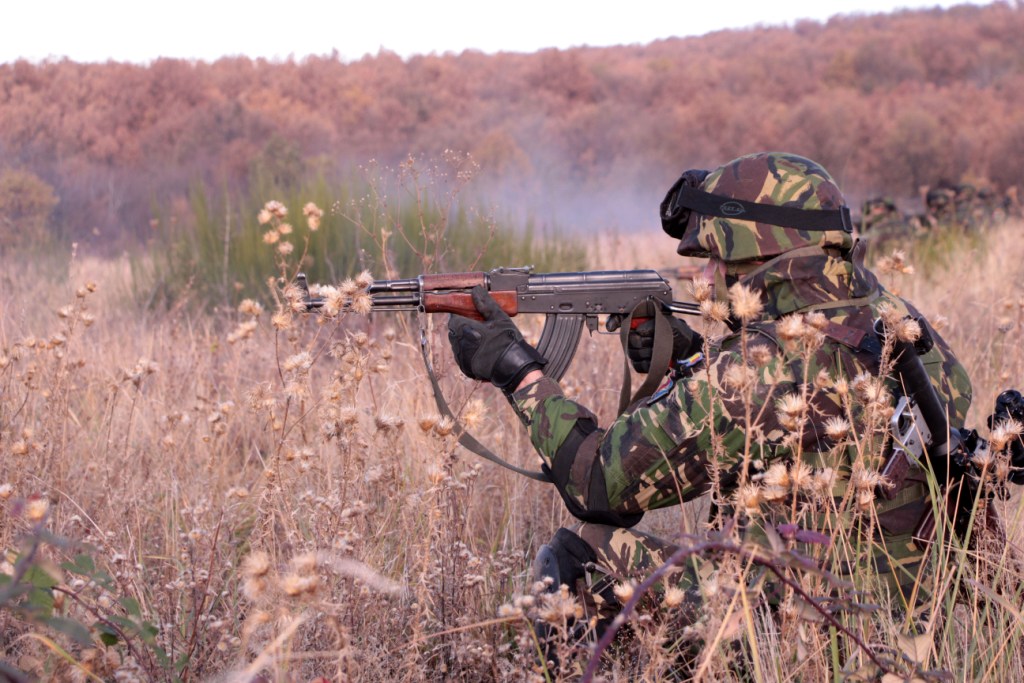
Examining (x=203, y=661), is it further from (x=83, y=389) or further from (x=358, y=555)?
(x=83, y=389)

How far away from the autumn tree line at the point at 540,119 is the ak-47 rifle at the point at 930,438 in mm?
8447

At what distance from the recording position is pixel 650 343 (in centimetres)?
304

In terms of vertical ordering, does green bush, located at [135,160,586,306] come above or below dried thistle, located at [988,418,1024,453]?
above

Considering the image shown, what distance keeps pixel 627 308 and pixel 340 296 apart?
99 centimetres

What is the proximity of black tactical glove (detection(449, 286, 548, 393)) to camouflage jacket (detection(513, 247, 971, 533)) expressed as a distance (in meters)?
0.06

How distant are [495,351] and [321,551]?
2.85 feet

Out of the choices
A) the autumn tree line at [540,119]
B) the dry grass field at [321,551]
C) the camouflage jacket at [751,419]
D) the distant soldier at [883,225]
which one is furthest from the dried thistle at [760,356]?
the distant soldier at [883,225]

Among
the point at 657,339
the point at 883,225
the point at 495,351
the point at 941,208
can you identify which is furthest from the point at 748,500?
the point at 941,208

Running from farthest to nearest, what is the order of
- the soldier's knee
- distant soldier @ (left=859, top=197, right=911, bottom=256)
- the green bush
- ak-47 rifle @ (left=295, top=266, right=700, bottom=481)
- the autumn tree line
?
the autumn tree line → distant soldier @ (left=859, top=197, right=911, bottom=256) → the green bush → ak-47 rifle @ (left=295, top=266, right=700, bottom=481) → the soldier's knee

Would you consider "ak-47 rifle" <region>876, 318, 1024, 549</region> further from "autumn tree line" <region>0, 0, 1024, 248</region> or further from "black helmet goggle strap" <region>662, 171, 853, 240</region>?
"autumn tree line" <region>0, 0, 1024, 248</region>

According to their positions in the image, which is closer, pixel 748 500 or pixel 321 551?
pixel 748 500

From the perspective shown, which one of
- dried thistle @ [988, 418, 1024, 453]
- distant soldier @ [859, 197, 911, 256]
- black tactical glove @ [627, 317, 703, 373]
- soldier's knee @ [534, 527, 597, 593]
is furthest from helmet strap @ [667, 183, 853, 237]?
distant soldier @ [859, 197, 911, 256]

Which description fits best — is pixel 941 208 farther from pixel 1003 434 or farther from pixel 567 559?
pixel 1003 434

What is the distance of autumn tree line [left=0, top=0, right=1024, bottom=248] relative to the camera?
1465 centimetres
